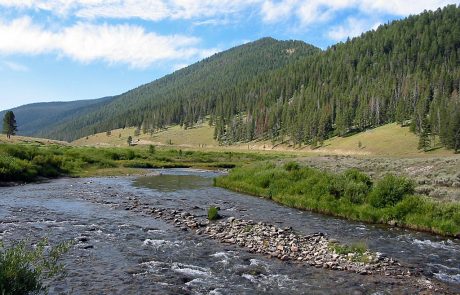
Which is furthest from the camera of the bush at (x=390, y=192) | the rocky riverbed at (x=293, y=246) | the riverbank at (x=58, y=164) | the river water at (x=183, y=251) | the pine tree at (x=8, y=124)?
the pine tree at (x=8, y=124)

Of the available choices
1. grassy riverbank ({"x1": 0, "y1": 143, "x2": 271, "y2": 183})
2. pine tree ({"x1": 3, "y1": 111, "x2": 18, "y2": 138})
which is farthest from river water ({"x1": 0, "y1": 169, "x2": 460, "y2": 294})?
pine tree ({"x1": 3, "y1": 111, "x2": 18, "y2": 138})

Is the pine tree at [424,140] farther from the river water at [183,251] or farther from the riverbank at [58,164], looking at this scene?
the river water at [183,251]

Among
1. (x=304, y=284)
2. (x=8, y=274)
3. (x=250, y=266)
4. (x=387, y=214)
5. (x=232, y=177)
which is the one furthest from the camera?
(x=232, y=177)

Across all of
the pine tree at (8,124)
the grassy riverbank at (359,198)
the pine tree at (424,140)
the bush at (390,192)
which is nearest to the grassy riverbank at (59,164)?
the grassy riverbank at (359,198)

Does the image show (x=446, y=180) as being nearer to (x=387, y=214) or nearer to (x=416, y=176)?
(x=416, y=176)

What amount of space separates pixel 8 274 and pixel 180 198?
94.8 feet

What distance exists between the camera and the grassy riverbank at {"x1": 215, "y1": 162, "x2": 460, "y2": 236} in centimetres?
2661

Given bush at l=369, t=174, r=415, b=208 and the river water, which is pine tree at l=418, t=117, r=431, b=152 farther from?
the river water

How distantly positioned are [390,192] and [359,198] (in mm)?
2708

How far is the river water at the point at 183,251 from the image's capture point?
15695mm

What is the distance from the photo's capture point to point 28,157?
56656 millimetres

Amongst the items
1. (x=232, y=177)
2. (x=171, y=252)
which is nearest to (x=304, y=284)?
(x=171, y=252)

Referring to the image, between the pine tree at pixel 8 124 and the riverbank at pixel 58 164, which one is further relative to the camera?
the pine tree at pixel 8 124

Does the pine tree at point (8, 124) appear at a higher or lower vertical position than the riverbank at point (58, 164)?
higher
